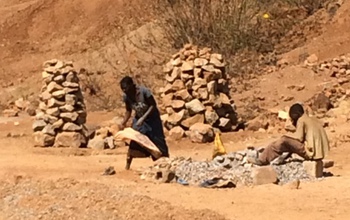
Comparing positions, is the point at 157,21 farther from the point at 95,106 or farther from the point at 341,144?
the point at 341,144

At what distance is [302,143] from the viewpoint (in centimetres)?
1088

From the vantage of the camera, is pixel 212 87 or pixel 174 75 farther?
pixel 174 75

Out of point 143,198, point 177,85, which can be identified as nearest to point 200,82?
point 177,85

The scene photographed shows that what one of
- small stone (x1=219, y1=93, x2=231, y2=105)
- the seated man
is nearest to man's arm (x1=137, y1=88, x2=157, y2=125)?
the seated man

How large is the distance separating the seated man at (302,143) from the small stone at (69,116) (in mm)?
4827

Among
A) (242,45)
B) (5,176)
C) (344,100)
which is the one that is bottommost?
(5,176)

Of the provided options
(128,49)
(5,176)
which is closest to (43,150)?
(5,176)

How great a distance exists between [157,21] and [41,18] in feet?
31.0

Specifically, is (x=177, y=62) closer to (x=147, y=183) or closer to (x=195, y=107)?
(x=195, y=107)

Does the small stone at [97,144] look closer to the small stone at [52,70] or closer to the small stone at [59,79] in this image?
the small stone at [59,79]

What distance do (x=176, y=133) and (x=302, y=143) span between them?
4633 millimetres

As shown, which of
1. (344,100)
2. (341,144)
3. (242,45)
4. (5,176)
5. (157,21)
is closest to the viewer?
(5,176)

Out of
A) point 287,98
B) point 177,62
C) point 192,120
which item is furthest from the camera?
point 287,98

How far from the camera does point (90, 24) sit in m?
31.5
